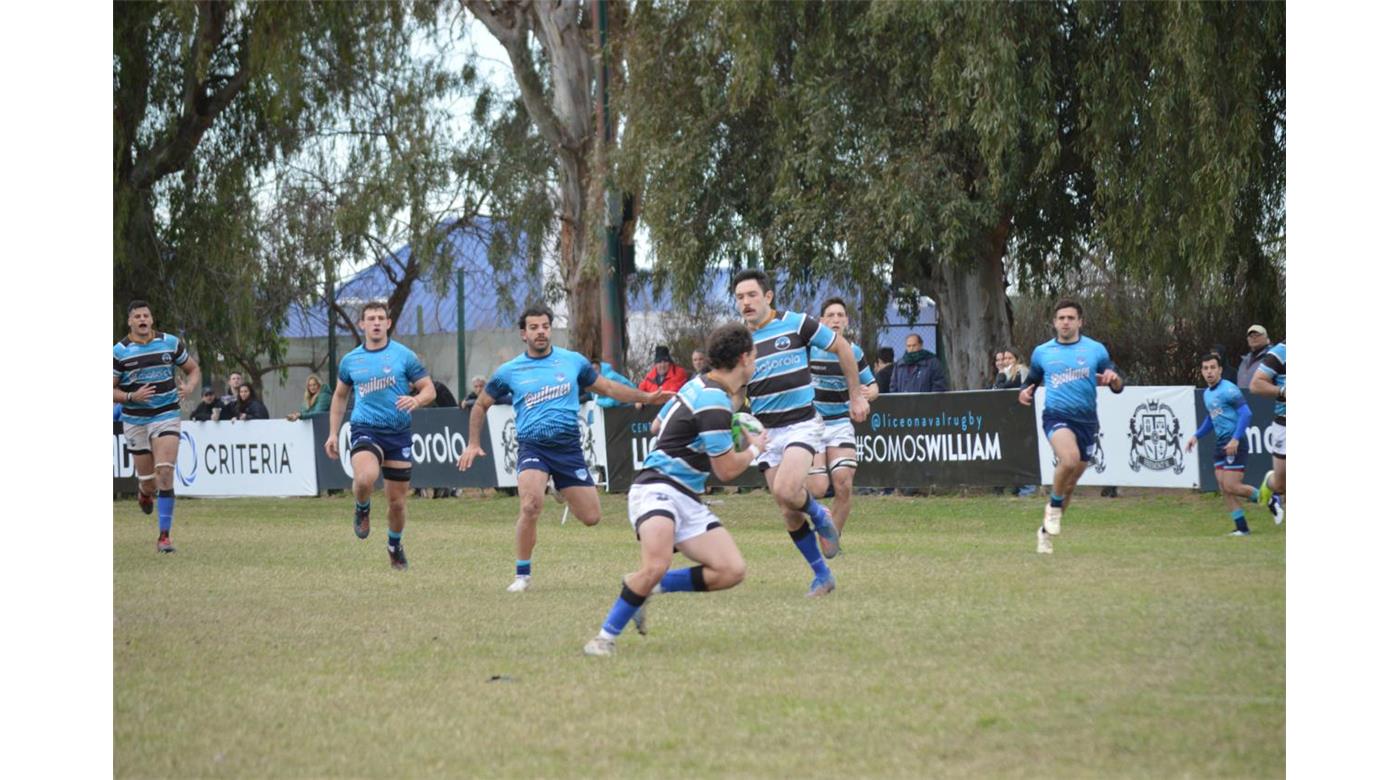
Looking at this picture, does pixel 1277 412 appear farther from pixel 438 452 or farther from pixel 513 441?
pixel 438 452

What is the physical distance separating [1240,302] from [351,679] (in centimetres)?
1662

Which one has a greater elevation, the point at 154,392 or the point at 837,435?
the point at 154,392

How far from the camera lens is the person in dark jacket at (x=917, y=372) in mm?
21102

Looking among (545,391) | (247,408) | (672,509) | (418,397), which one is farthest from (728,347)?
(247,408)

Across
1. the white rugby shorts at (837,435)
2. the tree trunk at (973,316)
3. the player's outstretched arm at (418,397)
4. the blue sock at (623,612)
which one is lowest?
the blue sock at (623,612)

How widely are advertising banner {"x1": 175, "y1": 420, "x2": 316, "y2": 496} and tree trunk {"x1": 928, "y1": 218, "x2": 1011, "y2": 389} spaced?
8933 millimetres

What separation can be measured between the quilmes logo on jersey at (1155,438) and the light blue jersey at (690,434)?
1117 cm

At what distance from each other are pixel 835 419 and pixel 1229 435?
14.2ft

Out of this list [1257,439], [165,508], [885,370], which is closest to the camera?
[165,508]

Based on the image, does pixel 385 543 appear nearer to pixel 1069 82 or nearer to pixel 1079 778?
pixel 1069 82

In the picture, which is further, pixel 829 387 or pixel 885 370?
pixel 885 370

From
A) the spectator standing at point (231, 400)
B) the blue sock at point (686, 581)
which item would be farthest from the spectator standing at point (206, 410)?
the blue sock at point (686, 581)

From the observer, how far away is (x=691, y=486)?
28.4ft

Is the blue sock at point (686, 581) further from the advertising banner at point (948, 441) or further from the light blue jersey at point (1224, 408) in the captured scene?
the advertising banner at point (948, 441)
